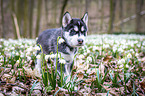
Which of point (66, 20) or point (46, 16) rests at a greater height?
point (46, 16)

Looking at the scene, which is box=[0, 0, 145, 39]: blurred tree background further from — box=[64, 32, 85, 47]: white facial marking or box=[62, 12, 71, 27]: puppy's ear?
box=[64, 32, 85, 47]: white facial marking

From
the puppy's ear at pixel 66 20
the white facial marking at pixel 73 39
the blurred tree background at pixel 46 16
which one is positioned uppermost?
the blurred tree background at pixel 46 16

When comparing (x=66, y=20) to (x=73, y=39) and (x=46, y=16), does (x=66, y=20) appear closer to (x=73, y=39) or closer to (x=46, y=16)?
(x=73, y=39)

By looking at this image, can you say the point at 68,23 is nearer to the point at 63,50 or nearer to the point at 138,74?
the point at 63,50

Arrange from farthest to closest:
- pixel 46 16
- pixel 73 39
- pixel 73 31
A: pixel 46 16 < pixel 73 31 < pixel 73 39

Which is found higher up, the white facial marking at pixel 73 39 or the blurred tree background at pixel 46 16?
the blurred tree background at pixel 46 16

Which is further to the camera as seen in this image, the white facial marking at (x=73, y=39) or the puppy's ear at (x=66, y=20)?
the puppy's ear at (x=66, y=20)

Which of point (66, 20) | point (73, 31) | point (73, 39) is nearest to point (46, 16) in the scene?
point (66, 20)

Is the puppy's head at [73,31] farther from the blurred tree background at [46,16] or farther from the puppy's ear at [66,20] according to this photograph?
the blurred tree background at [46,16]

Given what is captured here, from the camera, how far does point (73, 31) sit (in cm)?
242

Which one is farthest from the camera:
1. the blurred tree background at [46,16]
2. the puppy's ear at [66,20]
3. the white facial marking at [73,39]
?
the blurred tree background at [46,16]

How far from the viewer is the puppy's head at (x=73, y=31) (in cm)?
231

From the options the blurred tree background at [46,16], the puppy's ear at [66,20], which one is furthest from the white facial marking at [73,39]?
the blurred tree background at [46,16]

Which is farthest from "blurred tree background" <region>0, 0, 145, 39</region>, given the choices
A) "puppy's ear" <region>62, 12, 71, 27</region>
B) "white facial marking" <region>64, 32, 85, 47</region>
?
"white facial marking" <region>64, 32, 85, 47</region>
